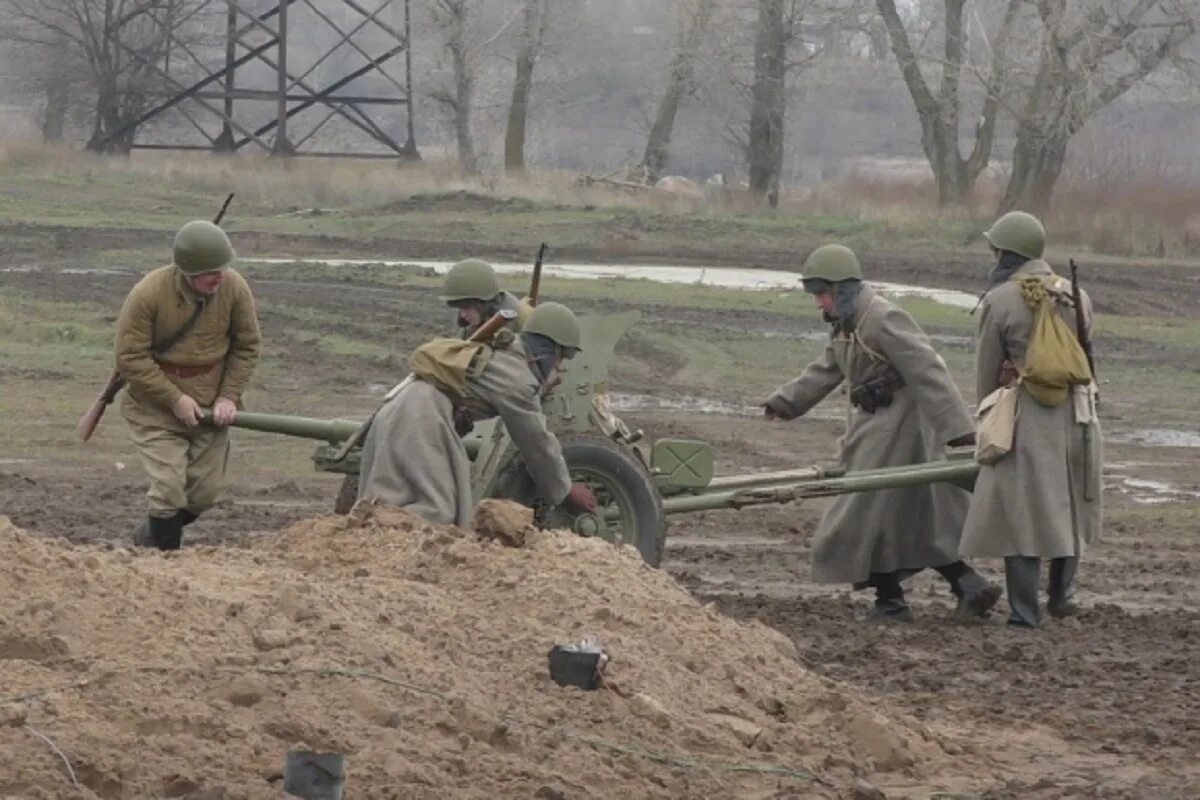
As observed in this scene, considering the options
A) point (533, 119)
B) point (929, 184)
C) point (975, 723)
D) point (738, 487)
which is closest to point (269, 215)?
point (929, 184)

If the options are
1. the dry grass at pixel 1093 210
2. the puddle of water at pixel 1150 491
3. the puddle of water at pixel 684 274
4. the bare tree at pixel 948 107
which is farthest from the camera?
the bare tree at pixel 948 107

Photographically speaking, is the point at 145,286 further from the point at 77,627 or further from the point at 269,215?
the point at 269,215

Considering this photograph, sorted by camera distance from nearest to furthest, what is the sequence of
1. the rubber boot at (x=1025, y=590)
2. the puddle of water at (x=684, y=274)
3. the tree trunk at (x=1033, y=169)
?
the rubber boot at (x=1025, y=590), the puddle of water at (x=684, y=274), the tree trunk at (x=1033, y=169)

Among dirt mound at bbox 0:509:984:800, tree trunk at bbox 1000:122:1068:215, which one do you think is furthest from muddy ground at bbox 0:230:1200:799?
tree trunk at bbox 1000:122:1068:215

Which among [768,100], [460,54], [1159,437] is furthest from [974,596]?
[460,54]

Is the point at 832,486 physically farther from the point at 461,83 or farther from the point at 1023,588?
the point at 461,83

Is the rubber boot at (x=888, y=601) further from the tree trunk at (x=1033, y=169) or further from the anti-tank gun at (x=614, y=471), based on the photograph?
the tree trunk at (x=1033, y=169)

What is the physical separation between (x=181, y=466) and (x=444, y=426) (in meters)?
1.48

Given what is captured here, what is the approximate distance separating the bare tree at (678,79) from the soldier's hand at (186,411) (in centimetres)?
4245

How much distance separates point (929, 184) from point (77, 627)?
4460 cm

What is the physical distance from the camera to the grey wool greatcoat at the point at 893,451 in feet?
40.5

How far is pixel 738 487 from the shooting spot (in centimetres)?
1246

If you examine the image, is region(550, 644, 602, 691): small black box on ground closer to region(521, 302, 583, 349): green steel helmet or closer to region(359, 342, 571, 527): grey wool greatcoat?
region(359, 342, 571, 527): grey wool greatcoat

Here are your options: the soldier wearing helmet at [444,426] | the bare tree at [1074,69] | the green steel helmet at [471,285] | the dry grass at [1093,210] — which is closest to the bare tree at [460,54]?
the dry grass at [1093,210]
